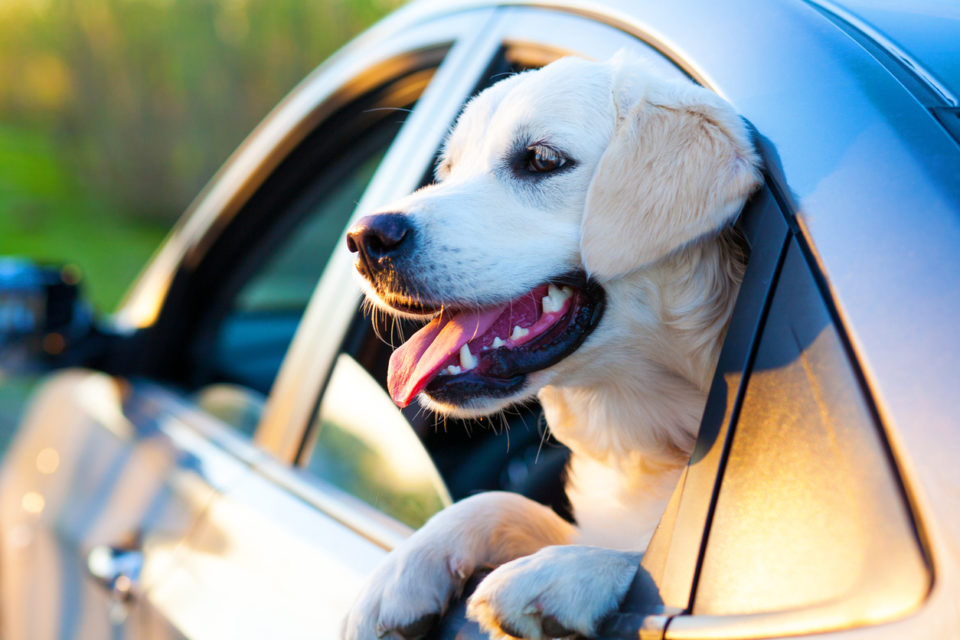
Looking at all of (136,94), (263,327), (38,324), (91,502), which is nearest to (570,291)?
(91,502)

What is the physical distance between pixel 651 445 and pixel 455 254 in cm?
48

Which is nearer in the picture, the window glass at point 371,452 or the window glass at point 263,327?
the window glass at point 371,452

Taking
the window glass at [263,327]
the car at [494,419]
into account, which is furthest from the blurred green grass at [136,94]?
the car at [494,419]

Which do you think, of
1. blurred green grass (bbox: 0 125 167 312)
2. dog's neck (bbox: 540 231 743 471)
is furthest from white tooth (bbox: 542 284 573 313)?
blurred green grass (bbox: 0 125 167 312)

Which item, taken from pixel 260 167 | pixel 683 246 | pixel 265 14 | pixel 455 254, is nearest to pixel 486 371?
pixel 455 254

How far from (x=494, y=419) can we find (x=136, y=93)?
475 inches

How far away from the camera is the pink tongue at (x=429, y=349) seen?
5.06 ft

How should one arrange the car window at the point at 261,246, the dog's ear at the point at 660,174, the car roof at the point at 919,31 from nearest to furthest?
the car roof at the point at 919,31 < the dog's ear at the point at 660,174 < the car window at the point at 261,246

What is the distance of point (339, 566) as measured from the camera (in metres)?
1.59

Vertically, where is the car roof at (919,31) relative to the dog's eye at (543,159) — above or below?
above

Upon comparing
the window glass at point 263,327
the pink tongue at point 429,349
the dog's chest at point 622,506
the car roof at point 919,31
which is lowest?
the window glass at point 263,327

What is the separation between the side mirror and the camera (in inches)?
112

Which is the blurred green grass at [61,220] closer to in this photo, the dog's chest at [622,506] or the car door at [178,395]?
the car door at [178,395]

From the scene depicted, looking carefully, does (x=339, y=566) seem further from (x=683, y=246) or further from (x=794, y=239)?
(x=794, y=239)
